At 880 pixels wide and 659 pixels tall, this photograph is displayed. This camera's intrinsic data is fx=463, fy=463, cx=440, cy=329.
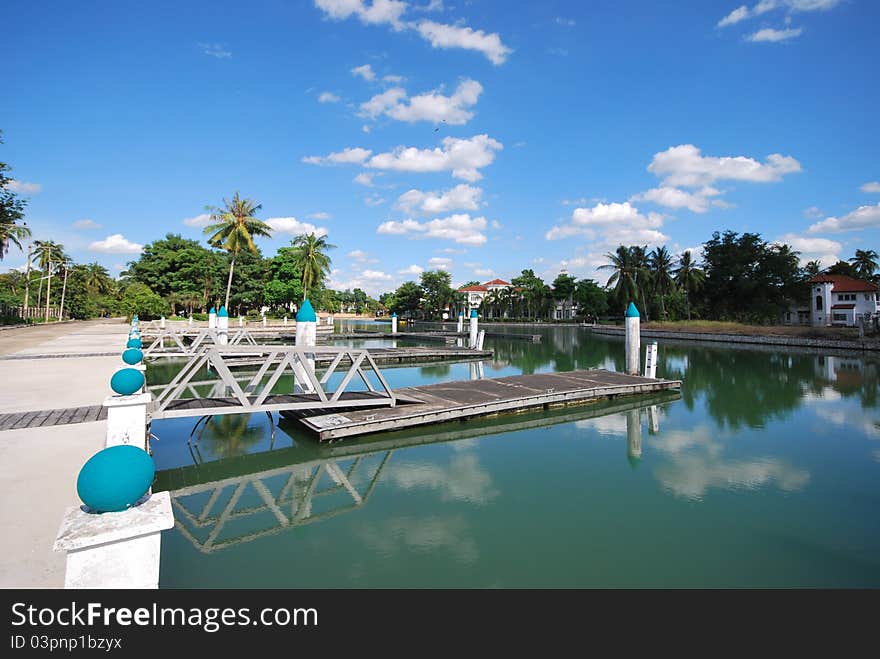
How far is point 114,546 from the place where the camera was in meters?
1.98

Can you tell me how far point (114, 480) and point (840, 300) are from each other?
2498 inches

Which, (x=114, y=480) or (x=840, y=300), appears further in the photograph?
(x=840, y=300)

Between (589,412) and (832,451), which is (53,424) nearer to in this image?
(589,412)

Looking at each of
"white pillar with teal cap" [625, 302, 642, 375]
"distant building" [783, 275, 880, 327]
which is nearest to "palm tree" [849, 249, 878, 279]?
"distant building" [783, 275, 880, 327]

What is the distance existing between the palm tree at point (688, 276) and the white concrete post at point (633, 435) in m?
47.4

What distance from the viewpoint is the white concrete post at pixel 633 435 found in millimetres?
8992

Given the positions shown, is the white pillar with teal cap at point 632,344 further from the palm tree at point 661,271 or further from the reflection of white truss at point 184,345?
the palm tree at point 661,271

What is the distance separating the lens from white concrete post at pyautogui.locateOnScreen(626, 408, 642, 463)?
29.5ft

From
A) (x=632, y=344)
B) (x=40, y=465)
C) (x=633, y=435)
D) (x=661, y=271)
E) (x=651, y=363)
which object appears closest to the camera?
(x=40, y=465)

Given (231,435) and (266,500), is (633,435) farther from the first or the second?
(231,435)

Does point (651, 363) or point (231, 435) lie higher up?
point (651, 363)

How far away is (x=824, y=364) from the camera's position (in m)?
23.2

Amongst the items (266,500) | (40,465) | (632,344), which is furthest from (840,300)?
(40,465)

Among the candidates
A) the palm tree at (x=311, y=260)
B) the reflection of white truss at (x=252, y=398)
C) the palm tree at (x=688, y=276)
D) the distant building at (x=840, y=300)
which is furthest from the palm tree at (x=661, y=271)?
the reflection of white truss at (x=252, y=398)
